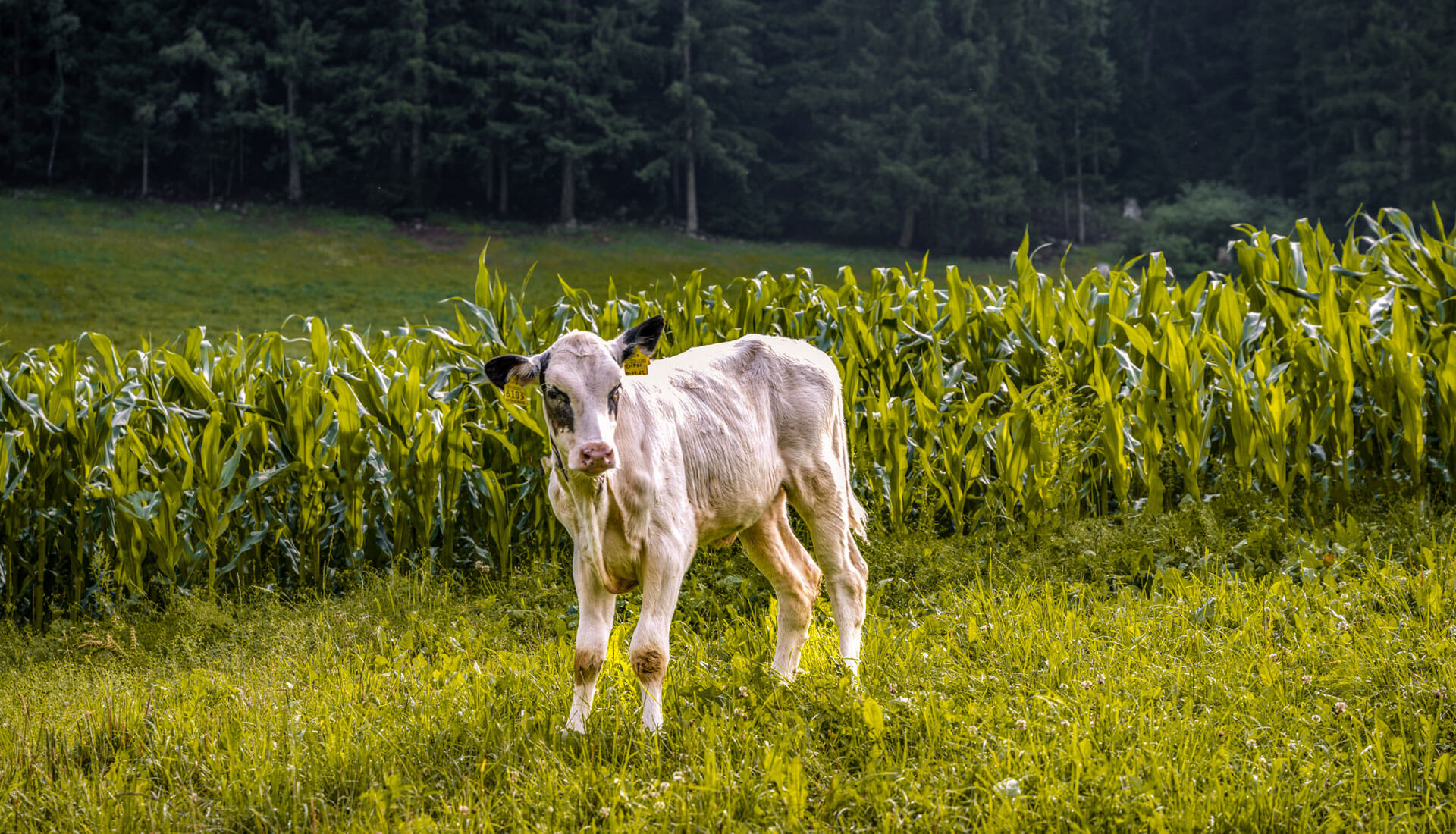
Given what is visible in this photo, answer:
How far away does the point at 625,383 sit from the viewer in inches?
117

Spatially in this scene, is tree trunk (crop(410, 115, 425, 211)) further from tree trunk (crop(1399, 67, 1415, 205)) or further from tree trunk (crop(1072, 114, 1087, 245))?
tree trunk (crop(1399, 67, 1415, 205))

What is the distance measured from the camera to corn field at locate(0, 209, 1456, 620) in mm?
5336

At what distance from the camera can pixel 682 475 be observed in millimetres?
3037

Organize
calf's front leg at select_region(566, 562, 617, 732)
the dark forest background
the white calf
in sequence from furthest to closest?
the dark forest background < calf's front leg at select_region(566, 562, 617, 732) < the white calf

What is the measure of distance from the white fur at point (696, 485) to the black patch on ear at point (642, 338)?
0.05 m

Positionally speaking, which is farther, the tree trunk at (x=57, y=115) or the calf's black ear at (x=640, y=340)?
the tree trunk at (x=57, y=115)

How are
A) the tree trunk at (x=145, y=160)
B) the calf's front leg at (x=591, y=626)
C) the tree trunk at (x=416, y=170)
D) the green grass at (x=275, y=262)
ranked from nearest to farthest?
the calf's front leg at (x=591, y=626) → the green grass at (x=275, y=262) → the tree trunk at (x=145, y=160) → the tree trunk at (x=416, y=170)

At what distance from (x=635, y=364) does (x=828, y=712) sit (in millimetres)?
1253

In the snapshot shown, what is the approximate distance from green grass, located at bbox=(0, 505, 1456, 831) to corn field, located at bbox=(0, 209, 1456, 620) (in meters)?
0.58

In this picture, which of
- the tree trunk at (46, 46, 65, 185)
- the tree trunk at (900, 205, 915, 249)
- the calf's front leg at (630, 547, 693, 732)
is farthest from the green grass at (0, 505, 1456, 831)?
the tree trunk at (46, 46, 65, 185)

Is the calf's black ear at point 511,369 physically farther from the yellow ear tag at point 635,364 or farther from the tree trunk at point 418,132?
the tree trunk at point 418,132

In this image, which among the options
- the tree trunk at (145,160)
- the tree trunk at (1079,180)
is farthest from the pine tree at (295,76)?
the tree trunk at (1079,180)

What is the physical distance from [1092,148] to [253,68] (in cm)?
3257

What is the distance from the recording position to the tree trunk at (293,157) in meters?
35.8
